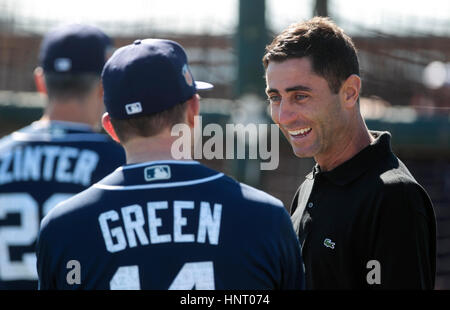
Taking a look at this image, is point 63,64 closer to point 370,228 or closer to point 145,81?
point 145,81

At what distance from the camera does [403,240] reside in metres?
1.96

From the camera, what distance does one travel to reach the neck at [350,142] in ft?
7.77

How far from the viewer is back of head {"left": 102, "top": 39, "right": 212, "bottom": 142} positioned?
1.85 metres

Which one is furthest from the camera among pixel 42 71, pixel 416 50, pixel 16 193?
pixel 416 50

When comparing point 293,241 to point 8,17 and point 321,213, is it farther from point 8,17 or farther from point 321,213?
point 8,17

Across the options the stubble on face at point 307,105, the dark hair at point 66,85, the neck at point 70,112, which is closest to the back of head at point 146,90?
the stubble on face at point 307,105

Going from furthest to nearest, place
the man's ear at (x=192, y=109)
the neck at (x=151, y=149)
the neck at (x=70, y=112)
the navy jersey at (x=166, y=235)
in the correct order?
the neck at (x=70, y=112) < the man's ear at (x=192, y=109) < the neck at (x=151, y=149) < the navy jersey at (x=166, y=235)

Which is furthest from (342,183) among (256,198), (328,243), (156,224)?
(156,224)

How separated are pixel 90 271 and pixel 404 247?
0.97 metres

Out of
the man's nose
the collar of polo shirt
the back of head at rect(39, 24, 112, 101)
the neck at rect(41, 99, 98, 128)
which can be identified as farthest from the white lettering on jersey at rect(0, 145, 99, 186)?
the collar of polo shirt

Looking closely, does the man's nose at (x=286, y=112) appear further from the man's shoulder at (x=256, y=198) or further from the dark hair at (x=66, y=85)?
the dark hair at (x=66, y=85)

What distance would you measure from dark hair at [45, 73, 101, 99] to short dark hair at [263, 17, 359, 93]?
1.16 meters

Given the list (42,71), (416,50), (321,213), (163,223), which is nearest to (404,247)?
(321,213)

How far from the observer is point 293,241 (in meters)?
1.78
